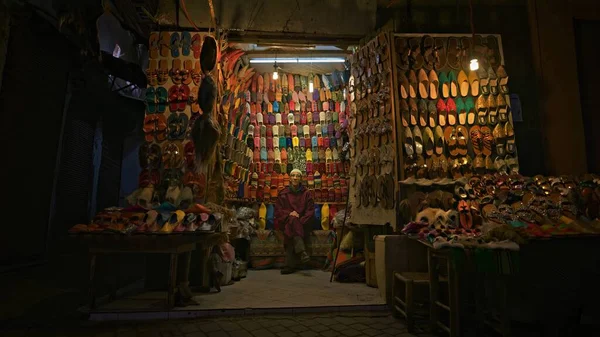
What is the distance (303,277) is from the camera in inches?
222

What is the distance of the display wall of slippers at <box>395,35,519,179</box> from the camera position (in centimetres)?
468

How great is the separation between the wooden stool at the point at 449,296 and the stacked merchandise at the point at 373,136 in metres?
1.53

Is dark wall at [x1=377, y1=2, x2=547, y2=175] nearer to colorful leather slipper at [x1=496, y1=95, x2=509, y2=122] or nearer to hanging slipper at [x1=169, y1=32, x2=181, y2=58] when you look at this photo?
colorful leather slipper at [x1=496, y1=95, x2=509, y2=122]

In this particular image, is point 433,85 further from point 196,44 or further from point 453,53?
point 196,44

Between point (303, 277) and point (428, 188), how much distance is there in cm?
266

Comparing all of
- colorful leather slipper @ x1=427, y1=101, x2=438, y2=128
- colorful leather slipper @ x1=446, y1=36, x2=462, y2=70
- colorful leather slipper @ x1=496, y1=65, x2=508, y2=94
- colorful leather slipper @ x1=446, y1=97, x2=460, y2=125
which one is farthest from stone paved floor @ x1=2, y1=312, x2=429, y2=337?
colorful leather slipper @ x1=446, y1=36, x2=462, y2=70

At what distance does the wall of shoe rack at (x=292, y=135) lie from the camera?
7863mm

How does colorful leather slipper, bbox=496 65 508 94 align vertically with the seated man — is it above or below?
above

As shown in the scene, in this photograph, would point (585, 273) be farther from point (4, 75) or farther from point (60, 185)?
point (60, 185)

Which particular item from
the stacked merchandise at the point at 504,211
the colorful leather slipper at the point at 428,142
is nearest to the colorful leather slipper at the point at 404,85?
the colorful leather slipper at the point at 428,142

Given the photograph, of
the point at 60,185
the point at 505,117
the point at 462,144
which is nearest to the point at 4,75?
the point at 60,185

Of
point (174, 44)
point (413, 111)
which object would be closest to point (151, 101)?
point (174, 44)

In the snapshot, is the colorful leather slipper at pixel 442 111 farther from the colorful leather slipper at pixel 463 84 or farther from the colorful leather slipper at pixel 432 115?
the colorful leather slipper at pixel 463 84

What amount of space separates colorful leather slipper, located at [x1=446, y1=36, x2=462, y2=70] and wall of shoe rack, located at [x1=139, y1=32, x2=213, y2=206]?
4.06m
